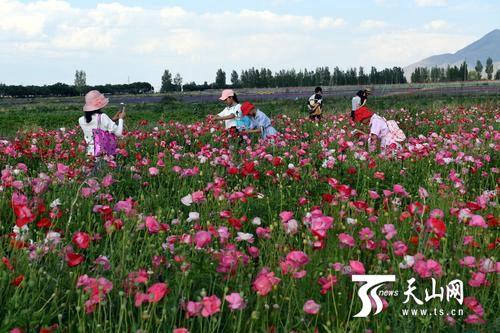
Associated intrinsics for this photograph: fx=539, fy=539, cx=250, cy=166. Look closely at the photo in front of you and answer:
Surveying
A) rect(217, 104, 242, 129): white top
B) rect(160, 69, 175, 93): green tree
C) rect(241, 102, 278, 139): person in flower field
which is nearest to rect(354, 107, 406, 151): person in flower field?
rect(241, 102, 278, 139): person in flower field

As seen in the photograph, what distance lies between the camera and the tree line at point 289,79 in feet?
285

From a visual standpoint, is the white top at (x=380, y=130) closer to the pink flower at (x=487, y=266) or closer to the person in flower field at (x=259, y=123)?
the person in flower field at (x=259, y=123)

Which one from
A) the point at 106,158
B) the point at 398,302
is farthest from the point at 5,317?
the point at 106,158

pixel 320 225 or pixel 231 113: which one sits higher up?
pixel 231 113

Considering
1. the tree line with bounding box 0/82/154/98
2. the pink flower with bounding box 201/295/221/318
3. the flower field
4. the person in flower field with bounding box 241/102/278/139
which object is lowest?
the flower field

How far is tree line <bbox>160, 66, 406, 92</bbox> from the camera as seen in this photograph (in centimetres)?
8700

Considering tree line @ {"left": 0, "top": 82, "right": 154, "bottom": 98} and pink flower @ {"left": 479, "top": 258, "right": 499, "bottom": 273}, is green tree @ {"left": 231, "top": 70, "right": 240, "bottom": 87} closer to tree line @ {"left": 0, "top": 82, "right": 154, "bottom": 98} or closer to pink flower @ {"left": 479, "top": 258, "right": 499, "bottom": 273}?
tree line @ {"left": 0, "top": 82, "right": 154, "bottom": 98}

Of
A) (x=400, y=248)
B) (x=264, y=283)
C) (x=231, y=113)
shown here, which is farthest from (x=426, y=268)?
(x=231, y=113)

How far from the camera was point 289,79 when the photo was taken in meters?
95.6

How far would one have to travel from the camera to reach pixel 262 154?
19.3 ft

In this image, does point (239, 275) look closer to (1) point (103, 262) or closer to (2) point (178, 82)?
(1) point (103, 262)

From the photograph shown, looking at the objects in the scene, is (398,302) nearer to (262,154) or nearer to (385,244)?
(385,244)

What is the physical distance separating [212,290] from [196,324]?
222 mm

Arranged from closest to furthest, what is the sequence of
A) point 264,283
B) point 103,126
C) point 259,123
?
point 264,283, point 103,126, point 259,123
